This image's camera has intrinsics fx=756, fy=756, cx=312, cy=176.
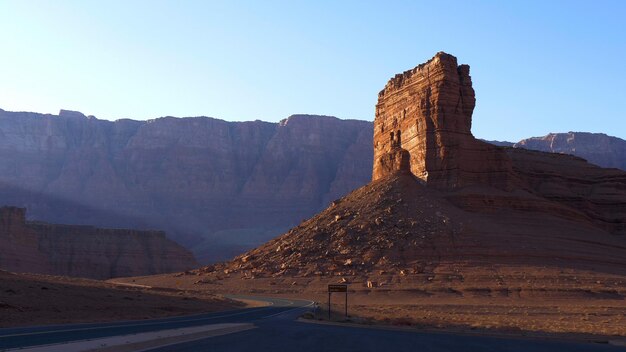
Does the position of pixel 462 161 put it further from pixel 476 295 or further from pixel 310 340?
pixel 310 340

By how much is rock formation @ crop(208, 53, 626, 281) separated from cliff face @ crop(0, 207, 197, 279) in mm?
49076

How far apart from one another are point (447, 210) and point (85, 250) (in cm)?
7919

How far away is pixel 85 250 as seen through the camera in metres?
134

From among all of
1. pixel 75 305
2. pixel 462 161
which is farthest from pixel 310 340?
pixel 462 161

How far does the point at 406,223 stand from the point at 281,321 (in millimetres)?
40543

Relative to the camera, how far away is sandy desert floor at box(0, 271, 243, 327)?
35281mm

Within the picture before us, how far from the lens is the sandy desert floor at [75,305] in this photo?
35281 mm

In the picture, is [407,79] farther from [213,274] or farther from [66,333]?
[66,333]

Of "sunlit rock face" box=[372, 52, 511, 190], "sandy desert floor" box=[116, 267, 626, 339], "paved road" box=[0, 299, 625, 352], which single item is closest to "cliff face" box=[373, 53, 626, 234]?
"sunlit rock face" box=[372, 52, 511, 190]

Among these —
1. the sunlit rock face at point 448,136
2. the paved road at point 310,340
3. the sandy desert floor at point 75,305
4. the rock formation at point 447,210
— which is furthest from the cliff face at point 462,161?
the paved road at point 310,340

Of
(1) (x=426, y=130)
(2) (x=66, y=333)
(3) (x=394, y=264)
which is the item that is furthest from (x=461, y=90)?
(2) (x=66, y=333)

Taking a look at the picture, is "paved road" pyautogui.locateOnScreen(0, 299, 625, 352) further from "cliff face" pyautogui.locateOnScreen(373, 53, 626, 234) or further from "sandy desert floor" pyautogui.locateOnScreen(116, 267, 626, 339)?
"cliff face" pyautogui.locateOnScreen(373, 53, 626, 234)

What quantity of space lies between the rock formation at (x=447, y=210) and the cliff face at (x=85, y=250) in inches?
1932

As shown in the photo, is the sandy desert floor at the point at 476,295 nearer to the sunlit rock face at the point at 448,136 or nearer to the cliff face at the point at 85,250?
the sunlit rock face at the point at 448,136
